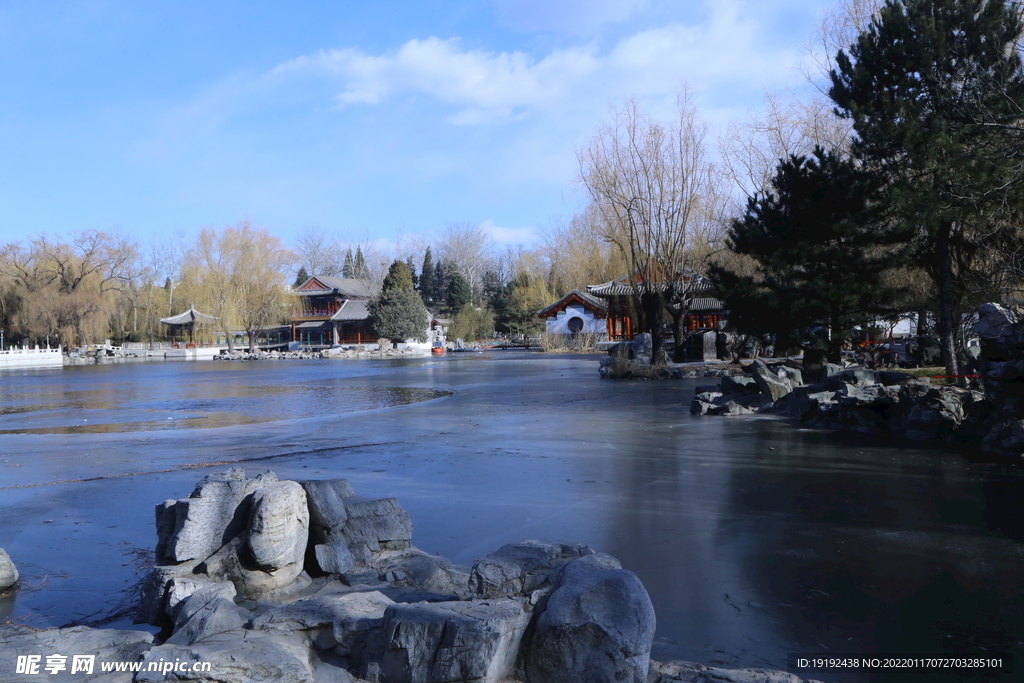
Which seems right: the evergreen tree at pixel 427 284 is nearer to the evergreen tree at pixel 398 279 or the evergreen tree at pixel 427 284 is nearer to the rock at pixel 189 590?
the evergreen tree at pixel 398 279

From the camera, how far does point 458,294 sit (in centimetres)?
8531

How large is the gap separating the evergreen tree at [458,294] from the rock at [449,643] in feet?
264

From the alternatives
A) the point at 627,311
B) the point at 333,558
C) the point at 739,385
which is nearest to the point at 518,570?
the point at 333,558

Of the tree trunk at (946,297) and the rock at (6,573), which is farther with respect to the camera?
the tree trunk at (946,297)

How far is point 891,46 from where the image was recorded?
16.0m

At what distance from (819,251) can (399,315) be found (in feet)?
172

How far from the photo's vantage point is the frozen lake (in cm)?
442

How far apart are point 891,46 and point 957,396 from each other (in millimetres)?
9246

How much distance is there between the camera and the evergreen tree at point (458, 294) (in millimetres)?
85312

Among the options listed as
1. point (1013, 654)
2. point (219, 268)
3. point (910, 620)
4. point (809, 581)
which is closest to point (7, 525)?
point (809, 581)

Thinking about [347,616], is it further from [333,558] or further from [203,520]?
[203,520]

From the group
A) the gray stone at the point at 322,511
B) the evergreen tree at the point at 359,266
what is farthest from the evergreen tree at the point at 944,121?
the evergreen tree at the point at 359,266

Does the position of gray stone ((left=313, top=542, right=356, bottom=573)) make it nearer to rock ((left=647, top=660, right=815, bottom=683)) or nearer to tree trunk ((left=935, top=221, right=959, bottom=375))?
rock ((left=647, top=660, right=815, bottom=683))

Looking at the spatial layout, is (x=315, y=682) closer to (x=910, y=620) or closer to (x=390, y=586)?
(x=390, y=586)
